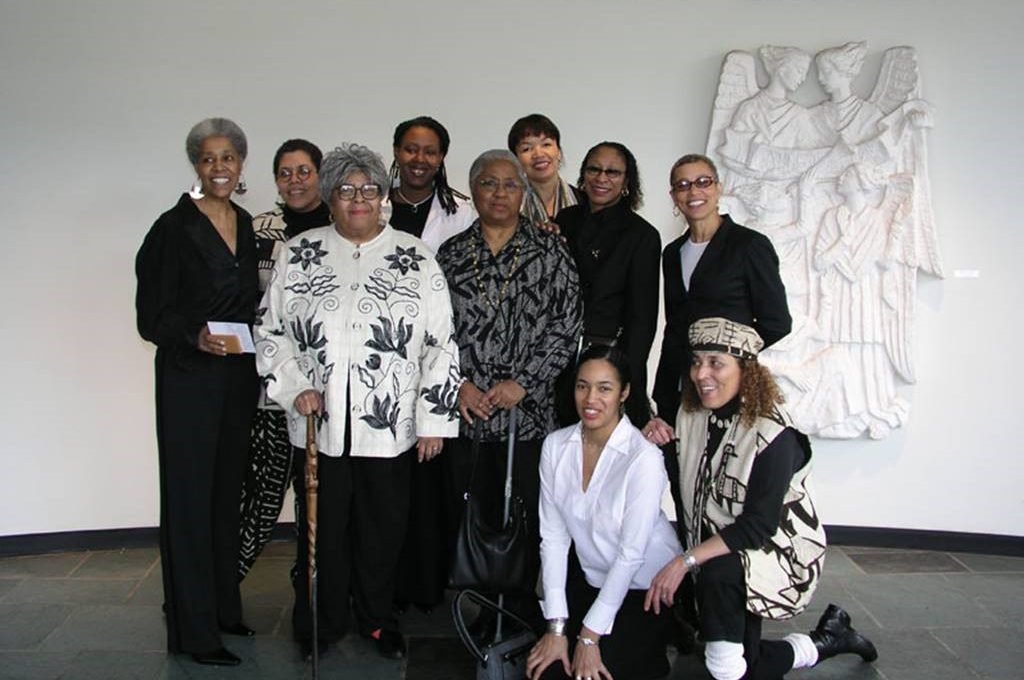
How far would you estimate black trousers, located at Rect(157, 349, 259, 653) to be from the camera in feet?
9.05

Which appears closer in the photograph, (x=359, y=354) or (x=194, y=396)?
(x=359, y=354)

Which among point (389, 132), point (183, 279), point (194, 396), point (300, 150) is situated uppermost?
point (389, 132)

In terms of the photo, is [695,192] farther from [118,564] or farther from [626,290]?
[118,564]

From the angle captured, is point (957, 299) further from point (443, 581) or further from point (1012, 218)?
point (443, 581)

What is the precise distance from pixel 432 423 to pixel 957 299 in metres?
2.66

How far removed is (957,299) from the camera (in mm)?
4039

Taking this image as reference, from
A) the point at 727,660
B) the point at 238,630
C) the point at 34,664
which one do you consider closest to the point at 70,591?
the point at 34,664

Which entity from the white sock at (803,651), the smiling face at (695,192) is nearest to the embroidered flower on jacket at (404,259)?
the smiling face at (695,192)

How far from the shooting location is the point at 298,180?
3.06 m

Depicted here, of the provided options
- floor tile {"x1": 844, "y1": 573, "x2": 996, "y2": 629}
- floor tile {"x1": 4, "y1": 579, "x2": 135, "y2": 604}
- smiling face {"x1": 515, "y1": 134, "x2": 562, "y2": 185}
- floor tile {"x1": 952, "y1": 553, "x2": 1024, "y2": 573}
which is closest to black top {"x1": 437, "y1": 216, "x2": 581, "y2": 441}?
smiling face {"x1": 515, "y1": 134, "x2": 562, "y2": 185}

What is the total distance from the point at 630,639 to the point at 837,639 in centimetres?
76

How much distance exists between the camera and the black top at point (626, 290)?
290cm

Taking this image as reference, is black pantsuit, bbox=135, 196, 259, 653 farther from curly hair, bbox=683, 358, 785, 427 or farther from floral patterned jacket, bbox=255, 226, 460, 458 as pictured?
curly hair, bbox=683, 358, 785, 427

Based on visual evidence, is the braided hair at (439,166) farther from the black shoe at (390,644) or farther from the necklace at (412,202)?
the black shoe at (390,644)
